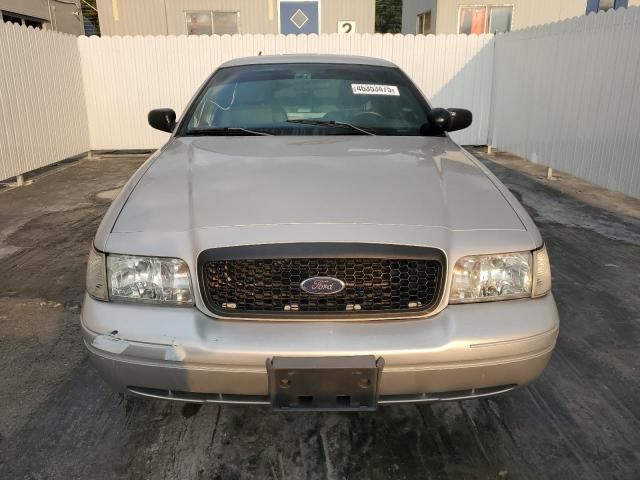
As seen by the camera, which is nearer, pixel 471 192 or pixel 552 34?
pixel 471 192

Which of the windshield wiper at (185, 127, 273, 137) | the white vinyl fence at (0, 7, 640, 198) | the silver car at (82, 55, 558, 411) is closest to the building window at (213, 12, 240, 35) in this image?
the white vinyl fence at (0, 7, 640, 198)

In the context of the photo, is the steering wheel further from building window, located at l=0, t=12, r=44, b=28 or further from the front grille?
building window, located at l=0, t=12, r=44, b=28

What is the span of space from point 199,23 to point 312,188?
13.9 meters

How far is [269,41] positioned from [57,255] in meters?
6.83

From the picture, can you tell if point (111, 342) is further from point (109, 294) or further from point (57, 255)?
point (57, 255)

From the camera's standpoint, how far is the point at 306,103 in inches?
137

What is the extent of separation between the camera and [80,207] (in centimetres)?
655

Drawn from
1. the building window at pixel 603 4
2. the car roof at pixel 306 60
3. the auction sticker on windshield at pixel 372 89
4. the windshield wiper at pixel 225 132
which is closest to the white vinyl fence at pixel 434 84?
the building window at pixel 603 4

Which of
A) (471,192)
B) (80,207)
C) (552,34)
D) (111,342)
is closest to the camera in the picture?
(111,342)

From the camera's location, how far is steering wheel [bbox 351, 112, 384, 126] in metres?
3.37

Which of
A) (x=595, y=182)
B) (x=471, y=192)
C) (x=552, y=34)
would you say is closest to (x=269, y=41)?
(x=552, y=34)

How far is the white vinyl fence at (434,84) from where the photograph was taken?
6848 millimetres

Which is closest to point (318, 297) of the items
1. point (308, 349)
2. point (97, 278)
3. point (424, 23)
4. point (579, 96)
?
point (308, 349)

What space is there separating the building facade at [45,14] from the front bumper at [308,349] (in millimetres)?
12683
